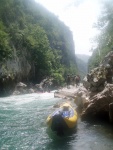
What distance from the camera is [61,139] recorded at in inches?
507

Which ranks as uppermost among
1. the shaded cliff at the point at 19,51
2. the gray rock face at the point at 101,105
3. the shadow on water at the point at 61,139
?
the shaded cliff at the point at 19,51

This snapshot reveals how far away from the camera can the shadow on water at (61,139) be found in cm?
1167

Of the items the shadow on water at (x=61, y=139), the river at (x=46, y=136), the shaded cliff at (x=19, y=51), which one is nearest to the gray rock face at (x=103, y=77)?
the river at (x=46, y=136)

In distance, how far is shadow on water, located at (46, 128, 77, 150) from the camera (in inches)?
460

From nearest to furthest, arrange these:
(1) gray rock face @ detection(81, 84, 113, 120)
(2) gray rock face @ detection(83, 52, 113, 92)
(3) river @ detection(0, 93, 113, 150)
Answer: (3) river @ detection(0, 93, 113, 150), (1) gray rock face @ detection(81, 84, 113, 120), (2) gray rock face @ detection(83, 52, 113, 92)

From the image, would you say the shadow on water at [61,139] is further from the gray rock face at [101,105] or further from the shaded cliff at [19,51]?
the shaded cliff at [19,51]

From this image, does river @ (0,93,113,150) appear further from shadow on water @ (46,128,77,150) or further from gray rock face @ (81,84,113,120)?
gray rock face @ (81,84,113,120)

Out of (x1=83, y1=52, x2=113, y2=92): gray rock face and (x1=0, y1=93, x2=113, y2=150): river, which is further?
(x1=83, y1=52, x2=113, y2=92): gray rock face

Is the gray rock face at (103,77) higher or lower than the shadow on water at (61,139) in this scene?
higher

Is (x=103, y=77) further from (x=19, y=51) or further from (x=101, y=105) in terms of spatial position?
(x=19, y=51)

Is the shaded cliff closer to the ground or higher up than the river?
higher up

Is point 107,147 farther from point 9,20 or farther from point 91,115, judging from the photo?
point 9,20

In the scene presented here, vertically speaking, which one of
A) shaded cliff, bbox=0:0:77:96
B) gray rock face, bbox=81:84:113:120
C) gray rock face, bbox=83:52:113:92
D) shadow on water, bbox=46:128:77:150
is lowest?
shadow on water, bbox=46:128:77:150

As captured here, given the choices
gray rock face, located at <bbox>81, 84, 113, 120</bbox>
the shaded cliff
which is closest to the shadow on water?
gray rock face, located at <bbox>81, 84, 113, 120</bbox>
